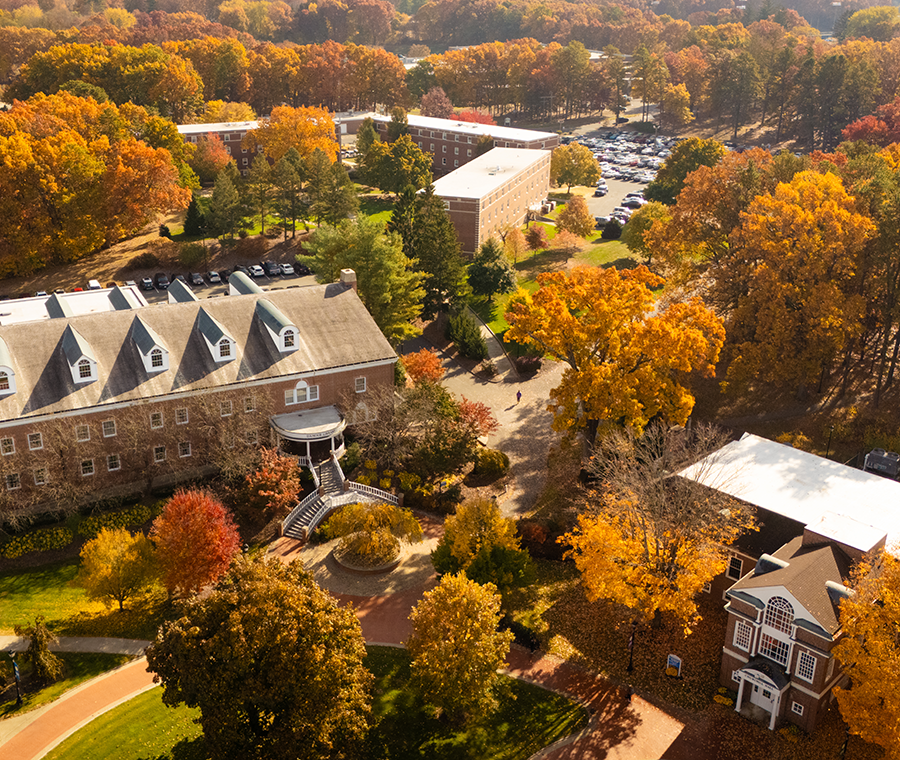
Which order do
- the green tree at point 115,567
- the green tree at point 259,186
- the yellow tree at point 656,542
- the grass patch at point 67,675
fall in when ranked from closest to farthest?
the grass patch at point 67,675 < the yellow tree at point 656,542 < the green tree at point 115,567 < the green tree at point 259,186

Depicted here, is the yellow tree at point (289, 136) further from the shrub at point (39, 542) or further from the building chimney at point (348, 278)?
the shrub at point (39, 542)

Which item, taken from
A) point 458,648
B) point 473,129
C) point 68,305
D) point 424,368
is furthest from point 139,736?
point 473,129

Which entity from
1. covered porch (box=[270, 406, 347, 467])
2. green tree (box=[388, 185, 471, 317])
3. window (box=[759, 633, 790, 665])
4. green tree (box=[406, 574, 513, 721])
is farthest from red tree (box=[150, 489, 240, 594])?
green tree (box=[388, 185, 471, 317])

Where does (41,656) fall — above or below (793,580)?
below

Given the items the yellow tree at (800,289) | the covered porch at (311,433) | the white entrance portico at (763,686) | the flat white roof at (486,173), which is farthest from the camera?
the flat white roof at (486,173)

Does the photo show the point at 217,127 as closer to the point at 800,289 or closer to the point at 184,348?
the point at 184,348

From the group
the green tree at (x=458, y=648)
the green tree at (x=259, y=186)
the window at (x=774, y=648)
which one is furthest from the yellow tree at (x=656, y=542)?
the green tree at (x=259, y=186)

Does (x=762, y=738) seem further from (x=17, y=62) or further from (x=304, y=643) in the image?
(x=17, y=62)

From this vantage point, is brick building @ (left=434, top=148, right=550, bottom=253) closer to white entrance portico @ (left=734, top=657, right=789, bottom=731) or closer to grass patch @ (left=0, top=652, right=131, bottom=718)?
grass patch @ (left=0, top=652, right=131, bottom=718)
